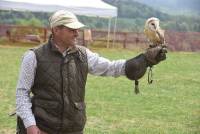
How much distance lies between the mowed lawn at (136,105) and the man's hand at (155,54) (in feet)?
14.3

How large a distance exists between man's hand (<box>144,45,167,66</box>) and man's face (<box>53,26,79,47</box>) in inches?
23.0

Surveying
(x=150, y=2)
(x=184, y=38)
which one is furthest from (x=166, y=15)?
(x=184, y=38)

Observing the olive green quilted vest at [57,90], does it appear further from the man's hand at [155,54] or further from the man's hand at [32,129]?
the man's hand at [155,54]

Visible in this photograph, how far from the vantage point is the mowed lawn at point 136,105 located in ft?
30.5

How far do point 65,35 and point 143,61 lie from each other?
2.16 ft

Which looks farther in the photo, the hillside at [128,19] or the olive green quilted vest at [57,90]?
the hillside at [128,19]

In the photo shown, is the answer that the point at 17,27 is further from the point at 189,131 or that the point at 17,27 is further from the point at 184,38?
the point at 189,131

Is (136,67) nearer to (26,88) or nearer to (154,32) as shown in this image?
(154,32)

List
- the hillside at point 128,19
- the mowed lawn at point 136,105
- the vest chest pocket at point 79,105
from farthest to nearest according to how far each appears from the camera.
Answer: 1. the hillside at point 128,19
2. the mowed lawn at point 136,105
3. the vest chest pocket at point 79,105

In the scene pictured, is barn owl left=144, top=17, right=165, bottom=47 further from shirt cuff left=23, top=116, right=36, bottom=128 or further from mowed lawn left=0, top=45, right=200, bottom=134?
mowed lawn left=0, top=45, right=200, bottom=134

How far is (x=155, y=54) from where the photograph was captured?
454 centimetres

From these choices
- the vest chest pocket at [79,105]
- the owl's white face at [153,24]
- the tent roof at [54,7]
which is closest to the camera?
the owl's white face at [153,24]

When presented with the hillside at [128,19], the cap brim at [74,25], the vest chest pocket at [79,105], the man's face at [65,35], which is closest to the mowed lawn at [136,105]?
the vest chest pocket at [79,105]

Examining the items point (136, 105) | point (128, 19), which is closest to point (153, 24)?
point (136, 105)
